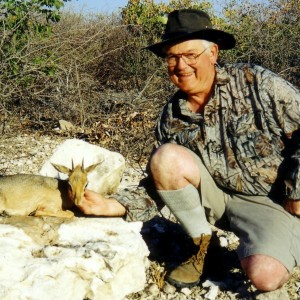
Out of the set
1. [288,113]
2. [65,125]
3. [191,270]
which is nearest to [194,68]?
[288,113]

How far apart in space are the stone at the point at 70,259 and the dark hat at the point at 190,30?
1.53 m

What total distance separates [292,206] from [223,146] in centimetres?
71

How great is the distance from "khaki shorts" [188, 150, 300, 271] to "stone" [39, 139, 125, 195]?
159 centimetres

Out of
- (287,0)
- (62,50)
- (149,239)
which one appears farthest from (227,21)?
(149,239)

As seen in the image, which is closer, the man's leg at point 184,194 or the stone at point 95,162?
the man's leg at point 184,194

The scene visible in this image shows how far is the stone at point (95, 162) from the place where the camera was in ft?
17.5

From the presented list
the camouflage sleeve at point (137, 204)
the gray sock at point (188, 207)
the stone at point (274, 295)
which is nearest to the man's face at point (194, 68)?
the gray sock at point (188, 207)

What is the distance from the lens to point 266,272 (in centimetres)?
329

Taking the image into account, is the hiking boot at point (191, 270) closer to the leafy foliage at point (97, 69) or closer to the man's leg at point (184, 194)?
the man's leg at point (184, 194)

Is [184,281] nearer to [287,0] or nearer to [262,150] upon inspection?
[262,150]

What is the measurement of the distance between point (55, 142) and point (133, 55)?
11.4ft

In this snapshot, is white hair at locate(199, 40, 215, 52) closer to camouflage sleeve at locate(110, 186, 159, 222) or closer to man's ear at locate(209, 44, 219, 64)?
man's ear at locate(209, 44, 219, 64)

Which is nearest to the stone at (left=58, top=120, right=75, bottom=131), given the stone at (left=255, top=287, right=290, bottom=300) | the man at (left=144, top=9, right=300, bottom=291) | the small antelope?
the small antelope

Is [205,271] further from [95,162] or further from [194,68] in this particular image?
[95,162]
